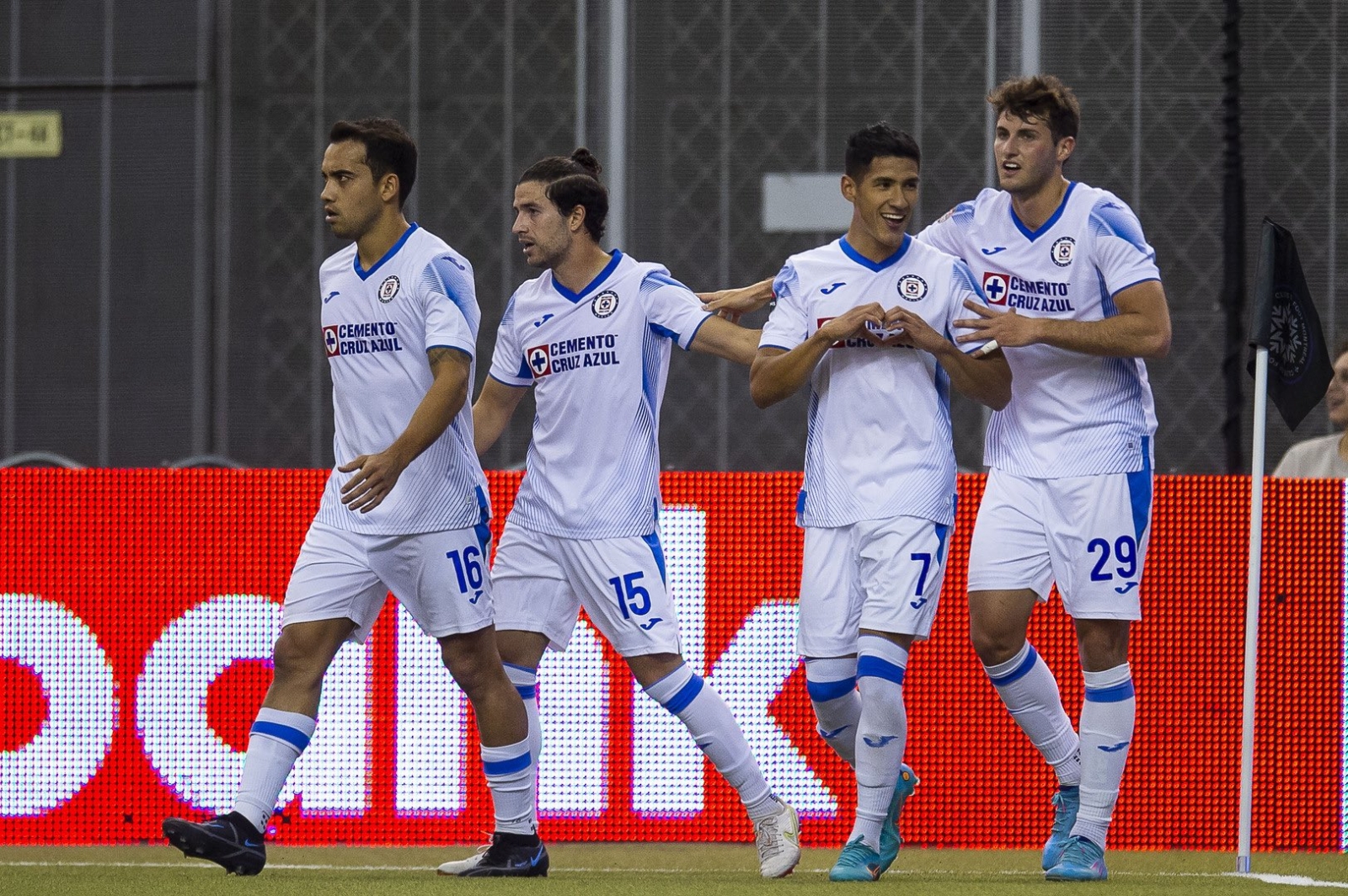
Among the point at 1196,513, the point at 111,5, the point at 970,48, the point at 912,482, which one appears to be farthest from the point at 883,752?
the point at 111,5

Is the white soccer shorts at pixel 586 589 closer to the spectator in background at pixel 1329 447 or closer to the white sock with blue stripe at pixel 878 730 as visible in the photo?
the white sock with blue stripe at pixel 878 730

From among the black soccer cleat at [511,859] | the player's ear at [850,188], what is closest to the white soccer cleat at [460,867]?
the black soccer cleat at [511,859]

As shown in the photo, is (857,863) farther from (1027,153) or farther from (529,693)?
(1027,153)

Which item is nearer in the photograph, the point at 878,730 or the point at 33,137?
the point at 878,730

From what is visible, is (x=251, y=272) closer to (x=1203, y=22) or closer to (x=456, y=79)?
(x=456, y=79)

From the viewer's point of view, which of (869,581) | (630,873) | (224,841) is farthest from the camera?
(630,873)

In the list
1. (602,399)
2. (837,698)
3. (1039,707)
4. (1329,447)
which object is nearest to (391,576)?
(602,399)

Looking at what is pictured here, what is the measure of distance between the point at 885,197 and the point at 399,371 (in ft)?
4.19

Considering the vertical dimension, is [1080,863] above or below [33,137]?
below

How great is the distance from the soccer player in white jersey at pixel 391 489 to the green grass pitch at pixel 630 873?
0.97 feet

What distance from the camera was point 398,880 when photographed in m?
4.38

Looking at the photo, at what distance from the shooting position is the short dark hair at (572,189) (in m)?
4.73

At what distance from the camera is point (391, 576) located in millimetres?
4477

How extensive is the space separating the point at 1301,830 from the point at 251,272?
461 centimetres
